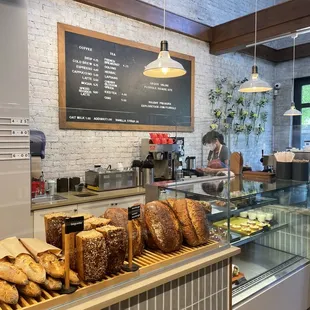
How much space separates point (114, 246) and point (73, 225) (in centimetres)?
19

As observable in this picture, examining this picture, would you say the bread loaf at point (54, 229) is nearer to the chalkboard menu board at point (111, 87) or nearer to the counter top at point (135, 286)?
the counter top at point (135, 286)

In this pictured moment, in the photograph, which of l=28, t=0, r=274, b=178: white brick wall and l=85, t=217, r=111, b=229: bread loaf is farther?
l=28, t=0, r=274, b=178: white brick wall

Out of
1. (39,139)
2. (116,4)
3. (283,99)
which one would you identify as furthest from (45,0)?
(283,99)

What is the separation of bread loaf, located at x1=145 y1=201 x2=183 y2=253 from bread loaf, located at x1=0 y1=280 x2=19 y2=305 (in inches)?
23.8

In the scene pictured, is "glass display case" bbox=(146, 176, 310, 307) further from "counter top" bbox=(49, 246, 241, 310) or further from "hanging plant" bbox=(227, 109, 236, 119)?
"hanging plant" bbox=(227, 109, 236, 119)

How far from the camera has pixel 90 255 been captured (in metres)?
1.03

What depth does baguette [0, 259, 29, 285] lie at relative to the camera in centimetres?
90

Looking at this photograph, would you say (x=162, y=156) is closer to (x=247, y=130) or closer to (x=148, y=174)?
(x=148, y=174)

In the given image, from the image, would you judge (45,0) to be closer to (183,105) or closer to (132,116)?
(132,116)

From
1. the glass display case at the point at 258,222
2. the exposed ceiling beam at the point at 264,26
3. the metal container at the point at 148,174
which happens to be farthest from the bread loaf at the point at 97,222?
the exposed ceiling beam at the point at 264,26

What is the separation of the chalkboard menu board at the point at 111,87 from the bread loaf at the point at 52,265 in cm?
257

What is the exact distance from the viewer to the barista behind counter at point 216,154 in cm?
205

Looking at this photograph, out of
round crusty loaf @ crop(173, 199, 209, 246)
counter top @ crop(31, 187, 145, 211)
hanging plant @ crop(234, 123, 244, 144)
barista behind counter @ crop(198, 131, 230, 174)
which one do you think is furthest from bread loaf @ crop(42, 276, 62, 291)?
hanging plant @ crop(234, 123, 244, 144)

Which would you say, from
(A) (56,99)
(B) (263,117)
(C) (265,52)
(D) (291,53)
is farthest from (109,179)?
(D) (291,53)
